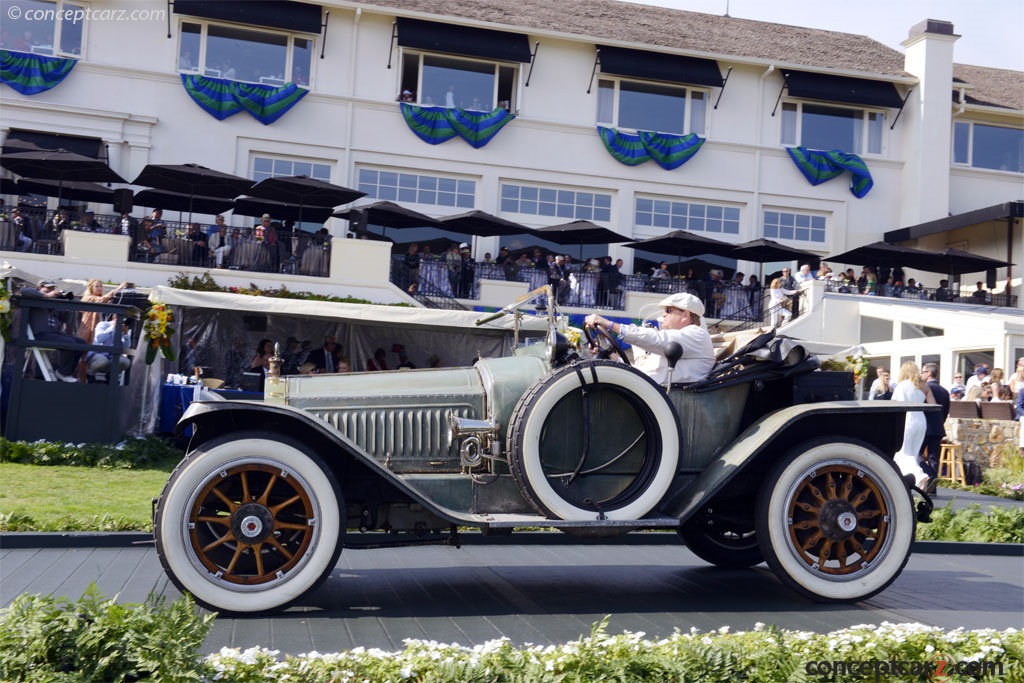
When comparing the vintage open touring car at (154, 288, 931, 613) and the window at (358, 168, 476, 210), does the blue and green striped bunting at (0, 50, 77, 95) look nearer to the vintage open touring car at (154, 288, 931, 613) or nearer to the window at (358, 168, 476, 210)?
the window at (358, 168, 476, 210)

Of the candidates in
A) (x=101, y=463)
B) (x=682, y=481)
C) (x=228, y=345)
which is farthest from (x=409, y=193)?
(x=682, y=481)

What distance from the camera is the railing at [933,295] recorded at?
81.5 feet

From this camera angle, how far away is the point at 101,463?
11.4m

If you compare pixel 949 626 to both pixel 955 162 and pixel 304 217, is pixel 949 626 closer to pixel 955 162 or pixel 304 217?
pixel 304 217

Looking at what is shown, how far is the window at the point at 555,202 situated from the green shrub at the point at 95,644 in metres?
23.6

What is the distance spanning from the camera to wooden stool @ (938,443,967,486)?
49.1ft

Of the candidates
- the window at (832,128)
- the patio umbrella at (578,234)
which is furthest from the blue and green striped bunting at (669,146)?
the patio umbrella at (578,234)

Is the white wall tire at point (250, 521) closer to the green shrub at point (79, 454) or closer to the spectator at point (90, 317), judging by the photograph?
the green shrub at point (79, 454)

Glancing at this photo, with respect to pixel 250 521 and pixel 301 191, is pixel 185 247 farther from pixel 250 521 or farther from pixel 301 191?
pixel 250 521

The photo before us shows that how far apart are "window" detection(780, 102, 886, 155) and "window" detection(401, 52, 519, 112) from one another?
29.0ft

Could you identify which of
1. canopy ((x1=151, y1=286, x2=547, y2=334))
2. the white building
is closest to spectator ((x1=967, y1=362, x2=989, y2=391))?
the white building

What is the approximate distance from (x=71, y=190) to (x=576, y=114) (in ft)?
45.3

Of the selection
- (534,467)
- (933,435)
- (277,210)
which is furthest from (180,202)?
(534,467)

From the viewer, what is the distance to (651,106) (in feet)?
93.0
